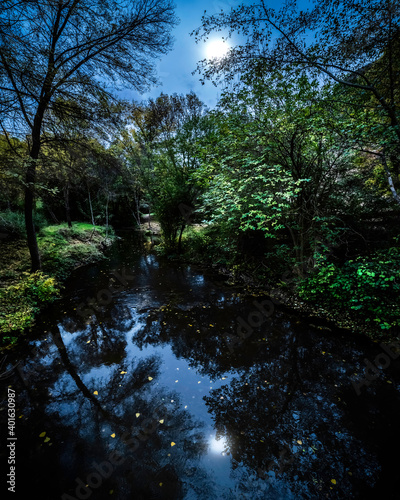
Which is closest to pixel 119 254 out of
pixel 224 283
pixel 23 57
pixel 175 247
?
pixel 175 247

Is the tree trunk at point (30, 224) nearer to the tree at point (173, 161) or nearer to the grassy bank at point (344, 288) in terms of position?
the tree at point (173, 161)

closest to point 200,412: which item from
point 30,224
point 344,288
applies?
point 344,288

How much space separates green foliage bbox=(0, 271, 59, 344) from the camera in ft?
Answer: 17.8

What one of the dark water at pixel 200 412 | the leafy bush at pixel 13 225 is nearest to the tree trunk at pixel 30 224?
the dark water at pixel 200 412

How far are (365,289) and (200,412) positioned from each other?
505 centimetres

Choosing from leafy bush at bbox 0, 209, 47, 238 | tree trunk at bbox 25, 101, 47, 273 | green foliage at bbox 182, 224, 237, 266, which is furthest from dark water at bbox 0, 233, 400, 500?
leafy bush at bbox 0, 209, 47, 238

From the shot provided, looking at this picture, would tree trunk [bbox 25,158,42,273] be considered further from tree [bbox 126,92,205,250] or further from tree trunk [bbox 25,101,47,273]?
tree [bbox 126,92,205,250]

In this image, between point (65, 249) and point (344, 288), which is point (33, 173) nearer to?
point (65, 249)

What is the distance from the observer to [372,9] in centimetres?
407

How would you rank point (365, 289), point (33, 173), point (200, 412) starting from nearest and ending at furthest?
point (200, 412)
point (365, 289)
point (33, 173)

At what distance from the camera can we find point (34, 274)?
718cm

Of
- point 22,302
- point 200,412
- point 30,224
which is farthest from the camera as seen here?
point 30,224

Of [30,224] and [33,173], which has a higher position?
[33,173]

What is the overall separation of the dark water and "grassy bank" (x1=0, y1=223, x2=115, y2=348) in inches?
25.6
